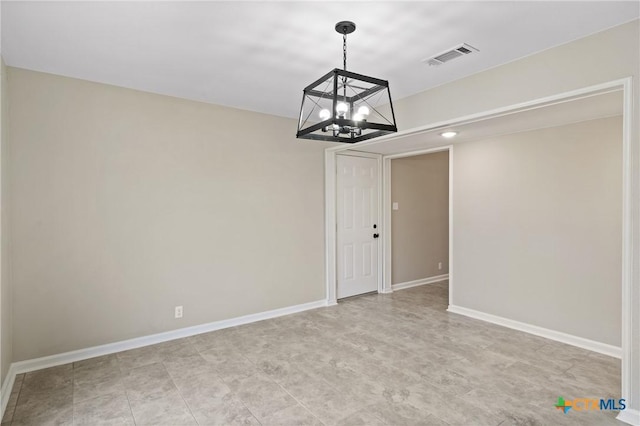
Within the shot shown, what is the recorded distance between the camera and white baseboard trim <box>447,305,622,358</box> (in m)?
3.28

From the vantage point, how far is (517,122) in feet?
11.4

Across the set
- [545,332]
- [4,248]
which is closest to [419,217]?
[545,332]

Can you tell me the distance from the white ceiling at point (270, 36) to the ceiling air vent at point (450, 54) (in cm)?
6

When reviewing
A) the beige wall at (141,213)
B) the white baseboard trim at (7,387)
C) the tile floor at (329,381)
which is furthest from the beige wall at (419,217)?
the white baseboard trim at (7,387)

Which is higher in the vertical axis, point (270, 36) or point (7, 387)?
point (270, 36)

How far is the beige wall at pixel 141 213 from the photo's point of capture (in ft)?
9.91

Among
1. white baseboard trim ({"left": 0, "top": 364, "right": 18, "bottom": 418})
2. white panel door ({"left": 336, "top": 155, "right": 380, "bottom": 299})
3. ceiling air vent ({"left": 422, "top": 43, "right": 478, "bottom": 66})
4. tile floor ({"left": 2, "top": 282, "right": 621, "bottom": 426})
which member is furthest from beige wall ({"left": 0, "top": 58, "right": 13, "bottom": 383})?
white panel door ({"left": 336, "top": 155, "right": 380, "bottom": 299})

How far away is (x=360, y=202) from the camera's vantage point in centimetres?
539

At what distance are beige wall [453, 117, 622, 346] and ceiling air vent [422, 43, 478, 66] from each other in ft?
5.61

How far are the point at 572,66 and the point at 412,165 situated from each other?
3.46 m

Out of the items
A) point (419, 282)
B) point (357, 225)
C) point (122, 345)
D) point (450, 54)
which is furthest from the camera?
point (419, 282)

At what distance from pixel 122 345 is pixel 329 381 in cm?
216

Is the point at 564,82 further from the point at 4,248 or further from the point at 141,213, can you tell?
the point at 4,248

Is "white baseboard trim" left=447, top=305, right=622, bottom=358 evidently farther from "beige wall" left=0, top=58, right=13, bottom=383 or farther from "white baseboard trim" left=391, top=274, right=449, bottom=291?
"beige wall" left=0, top=58, right=13, bottom=383
